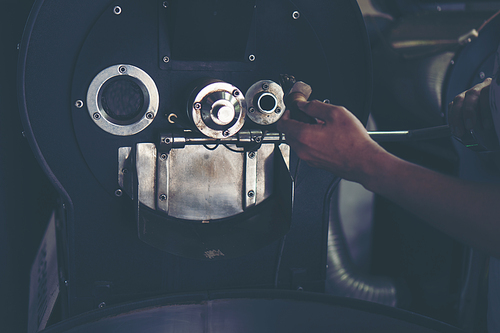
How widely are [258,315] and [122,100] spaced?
0.39 meters

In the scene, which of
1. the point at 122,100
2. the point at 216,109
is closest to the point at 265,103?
the point at 216,109

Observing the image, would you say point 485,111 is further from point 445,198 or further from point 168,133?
point 168,133

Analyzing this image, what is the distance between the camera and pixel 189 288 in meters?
0.72

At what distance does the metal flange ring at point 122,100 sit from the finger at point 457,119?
1.56ft

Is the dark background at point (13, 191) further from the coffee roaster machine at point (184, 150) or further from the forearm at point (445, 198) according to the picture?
the forearm at point (445, 198)

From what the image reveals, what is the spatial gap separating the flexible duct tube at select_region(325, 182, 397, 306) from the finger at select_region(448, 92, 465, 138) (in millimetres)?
471

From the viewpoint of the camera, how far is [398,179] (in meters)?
0.50

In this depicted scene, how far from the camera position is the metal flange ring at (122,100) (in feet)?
2.02

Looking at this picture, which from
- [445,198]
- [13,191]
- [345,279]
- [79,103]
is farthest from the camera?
[345,279]

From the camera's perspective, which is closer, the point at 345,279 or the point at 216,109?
the point at 216,109

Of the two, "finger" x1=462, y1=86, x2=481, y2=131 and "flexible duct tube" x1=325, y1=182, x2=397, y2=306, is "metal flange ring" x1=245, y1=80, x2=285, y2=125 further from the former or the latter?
"flexible duct tube" x1=325, y1=182, x2=397, y2=306

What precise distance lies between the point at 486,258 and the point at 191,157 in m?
0.85

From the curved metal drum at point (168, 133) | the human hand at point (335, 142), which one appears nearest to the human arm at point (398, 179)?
the human hand at point (335, 142)

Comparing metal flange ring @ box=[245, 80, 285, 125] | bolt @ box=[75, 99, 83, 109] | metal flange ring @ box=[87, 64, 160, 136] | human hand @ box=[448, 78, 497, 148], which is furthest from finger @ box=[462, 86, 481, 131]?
bolt @ box=[75, 99, 83, 109]
